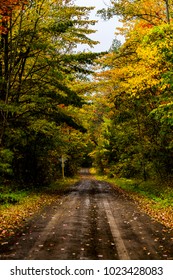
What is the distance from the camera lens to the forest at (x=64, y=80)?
14508 mm

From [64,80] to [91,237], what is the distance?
14.6 meters

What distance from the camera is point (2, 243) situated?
8117 millimetres

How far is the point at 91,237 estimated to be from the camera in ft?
29.1

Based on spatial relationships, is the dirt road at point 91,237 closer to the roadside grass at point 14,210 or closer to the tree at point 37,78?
the roadside grass at point 14,210

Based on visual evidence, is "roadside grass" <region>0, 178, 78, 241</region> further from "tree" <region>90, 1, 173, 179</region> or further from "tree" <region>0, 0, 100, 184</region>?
"tree" <region>90, 1, 173, 179</region>

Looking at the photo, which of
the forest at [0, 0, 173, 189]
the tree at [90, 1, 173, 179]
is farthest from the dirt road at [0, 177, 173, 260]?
the tree at [90, 1, 173, 179]

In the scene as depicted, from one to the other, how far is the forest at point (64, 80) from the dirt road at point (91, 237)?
394cm

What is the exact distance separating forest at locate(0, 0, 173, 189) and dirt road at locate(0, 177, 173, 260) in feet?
12.9

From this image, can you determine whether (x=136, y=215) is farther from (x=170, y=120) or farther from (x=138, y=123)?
(x=138, y=123)

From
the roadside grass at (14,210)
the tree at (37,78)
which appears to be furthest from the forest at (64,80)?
the roadside grass at (14,210)

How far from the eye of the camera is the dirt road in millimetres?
7243

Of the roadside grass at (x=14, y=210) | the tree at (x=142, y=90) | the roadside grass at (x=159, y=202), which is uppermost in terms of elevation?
the tree at (x=142, y=90)

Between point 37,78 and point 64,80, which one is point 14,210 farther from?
point 64,80
